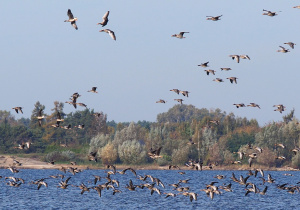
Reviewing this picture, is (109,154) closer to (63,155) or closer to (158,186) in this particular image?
(63,155)

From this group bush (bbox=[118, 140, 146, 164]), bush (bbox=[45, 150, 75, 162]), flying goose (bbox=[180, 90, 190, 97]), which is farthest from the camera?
bush (bbox=[45, 150, 75, 162])

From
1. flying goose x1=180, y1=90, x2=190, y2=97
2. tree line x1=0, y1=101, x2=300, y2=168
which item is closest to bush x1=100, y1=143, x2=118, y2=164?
tree line x1=0, y1=101, x2=300, y2=168

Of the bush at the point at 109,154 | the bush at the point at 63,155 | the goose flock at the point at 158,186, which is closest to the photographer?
the goose flock at the point at 158,186

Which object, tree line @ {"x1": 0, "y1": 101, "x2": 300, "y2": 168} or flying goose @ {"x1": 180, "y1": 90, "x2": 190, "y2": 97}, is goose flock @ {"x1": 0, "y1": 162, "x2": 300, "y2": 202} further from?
tree line @ {"x1": 0, "y1": 101, "x2": 300, "y2": 168}

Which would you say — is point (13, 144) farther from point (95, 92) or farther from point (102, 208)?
point (95, 92)

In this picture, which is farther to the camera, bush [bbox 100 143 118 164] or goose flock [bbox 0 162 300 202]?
bush [bbox 100 143 118 164]

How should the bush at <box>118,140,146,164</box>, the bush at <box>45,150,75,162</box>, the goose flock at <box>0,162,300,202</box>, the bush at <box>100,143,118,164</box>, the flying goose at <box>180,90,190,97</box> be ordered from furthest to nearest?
the bush at <box>45,150,75,162</box>
the bush at <box>100,143,118,164</box>
the bush at <box>118,140,146,164</box>
the flying goose at <box>180,90,190,97</box>
the goose flock at <box>0,162,300,202</box>

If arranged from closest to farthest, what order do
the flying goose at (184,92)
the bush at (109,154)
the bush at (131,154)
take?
the flying goose at (184,92), the bush at (131,154), the bush at (109,154)

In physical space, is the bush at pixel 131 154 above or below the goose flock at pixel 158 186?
above

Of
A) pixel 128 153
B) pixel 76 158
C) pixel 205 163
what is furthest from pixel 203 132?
pixel 76 158

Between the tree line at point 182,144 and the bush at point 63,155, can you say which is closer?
the tree line at point 182,144

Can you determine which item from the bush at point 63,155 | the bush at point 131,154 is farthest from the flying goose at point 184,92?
the bush at point 63,155

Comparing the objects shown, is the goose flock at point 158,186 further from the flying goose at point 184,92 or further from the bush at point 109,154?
the bush at point 109,154

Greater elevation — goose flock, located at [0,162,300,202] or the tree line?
the tree line
